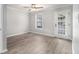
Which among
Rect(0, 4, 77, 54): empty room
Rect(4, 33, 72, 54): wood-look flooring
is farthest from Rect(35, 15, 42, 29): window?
Rect(4, 33, 72, 54): wood-look flooring

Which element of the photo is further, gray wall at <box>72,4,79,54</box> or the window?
the window

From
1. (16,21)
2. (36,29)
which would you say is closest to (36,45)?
(36,29)

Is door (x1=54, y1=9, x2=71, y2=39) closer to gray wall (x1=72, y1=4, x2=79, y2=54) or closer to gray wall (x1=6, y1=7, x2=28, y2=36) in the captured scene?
gray wall (x1=72, y1=4, x2=79, y2=54)

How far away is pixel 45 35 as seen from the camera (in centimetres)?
124

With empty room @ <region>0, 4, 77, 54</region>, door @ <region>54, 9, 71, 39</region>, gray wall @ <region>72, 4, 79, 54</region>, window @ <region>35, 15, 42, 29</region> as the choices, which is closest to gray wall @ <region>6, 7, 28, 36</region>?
empty room @ <region>0, 4, 77, 54</region>

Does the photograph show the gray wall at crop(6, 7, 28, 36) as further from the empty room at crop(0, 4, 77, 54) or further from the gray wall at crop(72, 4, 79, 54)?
the gray wall at crop(72, 4, 79, 54)

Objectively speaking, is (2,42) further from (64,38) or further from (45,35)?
(64,38)

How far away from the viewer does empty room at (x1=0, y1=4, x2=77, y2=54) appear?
107 cm

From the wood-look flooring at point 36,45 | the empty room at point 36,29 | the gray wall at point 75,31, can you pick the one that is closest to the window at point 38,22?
the empty room at point 36,29

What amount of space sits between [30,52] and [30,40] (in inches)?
8.1

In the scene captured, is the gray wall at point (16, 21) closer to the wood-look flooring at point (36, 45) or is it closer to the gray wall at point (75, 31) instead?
the wood-look flooring at point (36, 45)

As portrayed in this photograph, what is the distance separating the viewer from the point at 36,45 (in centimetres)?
121

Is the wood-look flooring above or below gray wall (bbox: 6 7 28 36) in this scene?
below
